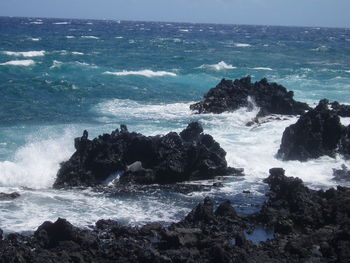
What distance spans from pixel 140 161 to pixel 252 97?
15.8 meters

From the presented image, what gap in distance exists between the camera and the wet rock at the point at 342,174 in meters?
21.3

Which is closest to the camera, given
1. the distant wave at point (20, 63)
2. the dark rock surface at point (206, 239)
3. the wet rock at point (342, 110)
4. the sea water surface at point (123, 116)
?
the dark rock surface at point (206, 239)

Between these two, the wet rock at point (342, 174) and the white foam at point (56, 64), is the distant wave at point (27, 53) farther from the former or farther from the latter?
the wet rock at point (342, 174)

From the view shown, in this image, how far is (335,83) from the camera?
167 ft

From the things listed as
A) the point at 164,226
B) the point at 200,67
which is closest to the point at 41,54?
the point at 200,67

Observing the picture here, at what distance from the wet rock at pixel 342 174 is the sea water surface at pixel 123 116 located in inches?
16.4

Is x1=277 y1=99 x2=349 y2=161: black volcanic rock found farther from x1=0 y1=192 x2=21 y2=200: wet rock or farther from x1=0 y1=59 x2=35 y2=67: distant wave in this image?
x1=0 y1=59 x2=35 y2=67: distant wave

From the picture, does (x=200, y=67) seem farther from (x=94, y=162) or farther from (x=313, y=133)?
(x=94, y=162)

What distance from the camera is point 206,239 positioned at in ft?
46.4

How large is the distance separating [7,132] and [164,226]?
14.8 metres

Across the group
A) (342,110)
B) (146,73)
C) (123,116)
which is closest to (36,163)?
(123,116)

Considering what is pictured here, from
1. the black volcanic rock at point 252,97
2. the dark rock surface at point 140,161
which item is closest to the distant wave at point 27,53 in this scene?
the black volcanic rock at point 252,97

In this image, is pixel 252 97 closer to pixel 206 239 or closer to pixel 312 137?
pixel 312 137

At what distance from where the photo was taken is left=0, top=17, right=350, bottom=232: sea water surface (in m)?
17.7
